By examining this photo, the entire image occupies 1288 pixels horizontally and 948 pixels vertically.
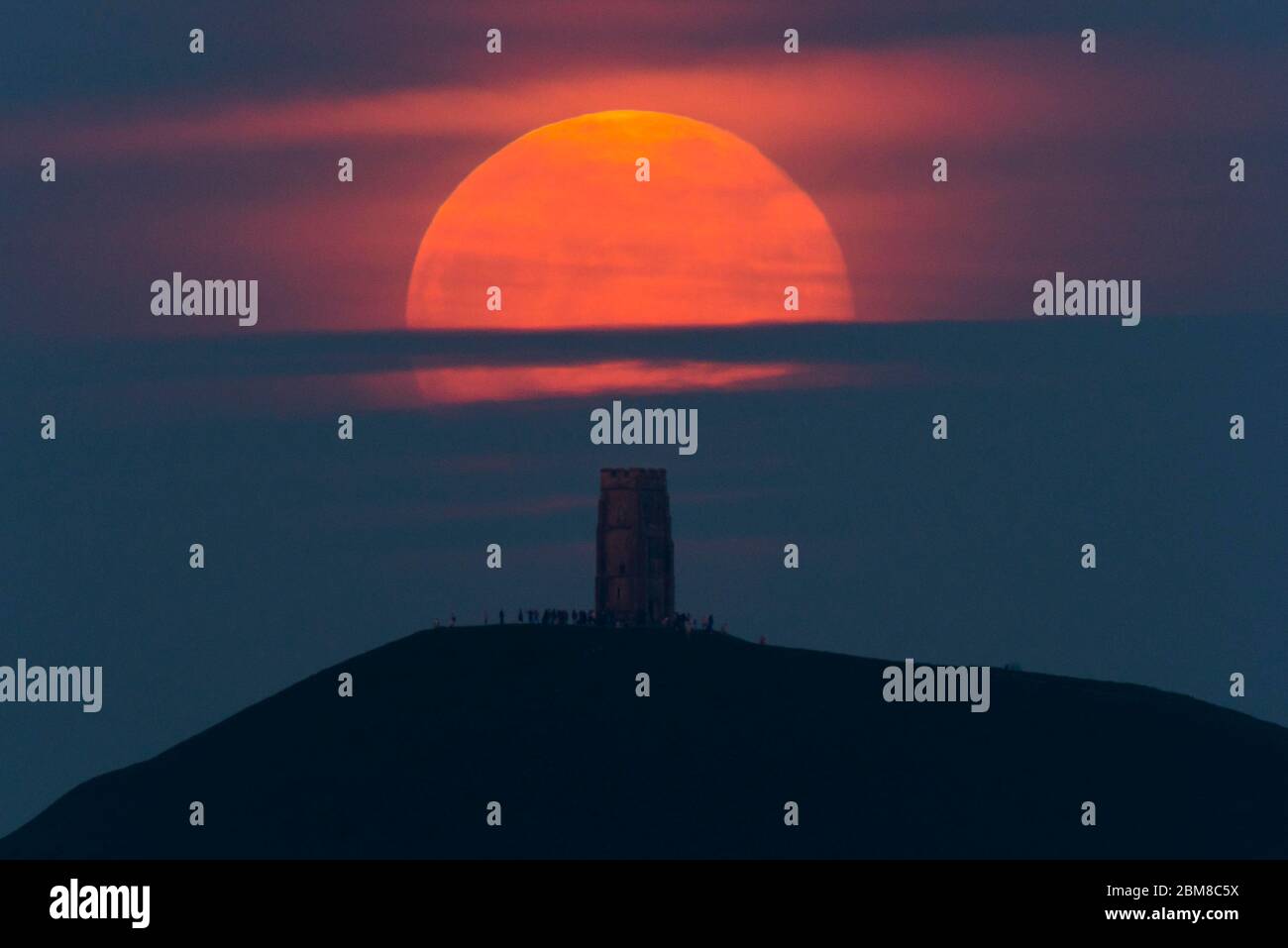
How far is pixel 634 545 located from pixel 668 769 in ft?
55.7

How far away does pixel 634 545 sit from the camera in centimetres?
16112

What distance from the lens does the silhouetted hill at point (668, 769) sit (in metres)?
145

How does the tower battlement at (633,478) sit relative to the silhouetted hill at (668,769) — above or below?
above

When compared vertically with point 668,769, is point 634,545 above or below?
above

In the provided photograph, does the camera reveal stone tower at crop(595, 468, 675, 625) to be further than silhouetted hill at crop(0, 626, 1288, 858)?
Yes

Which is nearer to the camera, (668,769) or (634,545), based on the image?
(668,769)

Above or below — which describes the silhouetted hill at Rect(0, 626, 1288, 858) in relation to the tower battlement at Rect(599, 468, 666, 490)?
below

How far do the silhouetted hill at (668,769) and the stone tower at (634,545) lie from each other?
6883 mm

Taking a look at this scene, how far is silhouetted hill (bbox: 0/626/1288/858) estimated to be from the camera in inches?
5709

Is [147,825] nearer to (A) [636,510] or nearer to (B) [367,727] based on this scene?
(B) [367,727]

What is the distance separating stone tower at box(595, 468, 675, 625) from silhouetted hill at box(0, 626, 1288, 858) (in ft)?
22.6

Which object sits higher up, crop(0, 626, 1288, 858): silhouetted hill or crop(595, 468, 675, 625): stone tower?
crop(595, 468, 675, 625): stone tower

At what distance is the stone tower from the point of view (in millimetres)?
160750
